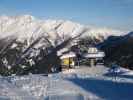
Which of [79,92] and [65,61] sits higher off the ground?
[65,61]

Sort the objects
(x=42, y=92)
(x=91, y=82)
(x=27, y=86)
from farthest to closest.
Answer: (x=91, y=82)
(x=27, y=86)
(x=42, y=92)

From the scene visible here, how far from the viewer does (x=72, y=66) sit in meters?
59.4

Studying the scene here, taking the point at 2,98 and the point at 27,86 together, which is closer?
the point at 2,98

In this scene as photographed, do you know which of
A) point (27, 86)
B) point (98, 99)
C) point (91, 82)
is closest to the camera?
point (98, 99)

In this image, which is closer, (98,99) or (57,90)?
(98,99)

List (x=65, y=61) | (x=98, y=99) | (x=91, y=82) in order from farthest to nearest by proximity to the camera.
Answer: (x=65, y=61)
(x=91, y=82)
(x=98, y=99)

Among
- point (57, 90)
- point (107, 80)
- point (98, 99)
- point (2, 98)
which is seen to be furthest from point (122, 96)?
point (107, 80)

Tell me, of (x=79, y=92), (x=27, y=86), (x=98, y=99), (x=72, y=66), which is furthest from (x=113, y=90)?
(x=72, y=66)

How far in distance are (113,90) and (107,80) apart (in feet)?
23.2

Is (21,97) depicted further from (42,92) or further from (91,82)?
(91,82)

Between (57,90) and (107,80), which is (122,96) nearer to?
(57,90)

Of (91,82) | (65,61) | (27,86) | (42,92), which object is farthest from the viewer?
(65,61)

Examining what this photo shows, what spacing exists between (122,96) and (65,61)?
33150mm

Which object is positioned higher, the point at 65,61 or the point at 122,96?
the point at 65,61
